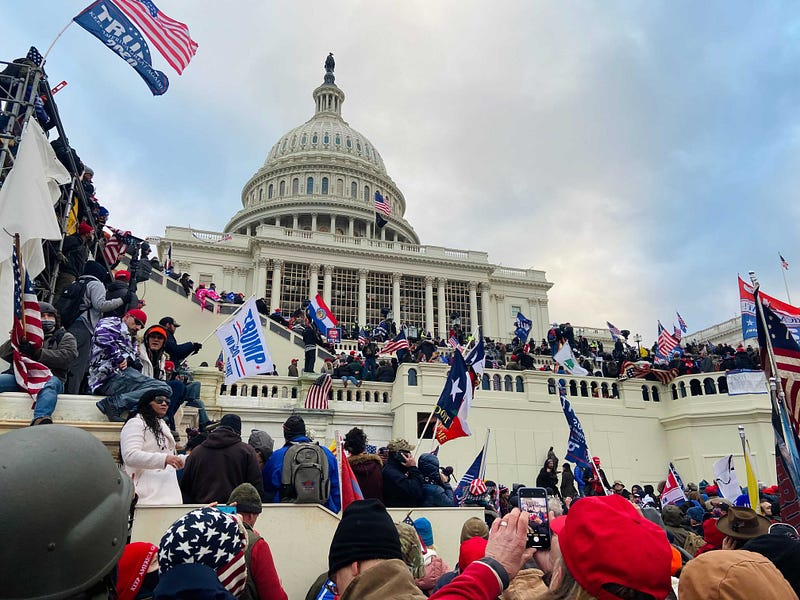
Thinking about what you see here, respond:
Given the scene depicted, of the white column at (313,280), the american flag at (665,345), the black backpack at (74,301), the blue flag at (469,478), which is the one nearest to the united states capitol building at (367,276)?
the white column at (313,280)

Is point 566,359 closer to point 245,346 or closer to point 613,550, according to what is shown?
point 245,346

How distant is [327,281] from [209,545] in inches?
1979

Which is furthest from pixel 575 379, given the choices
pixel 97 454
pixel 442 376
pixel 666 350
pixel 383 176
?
pixel 383 176

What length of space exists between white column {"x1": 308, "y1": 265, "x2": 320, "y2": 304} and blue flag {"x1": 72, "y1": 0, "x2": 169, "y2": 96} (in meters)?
40.3

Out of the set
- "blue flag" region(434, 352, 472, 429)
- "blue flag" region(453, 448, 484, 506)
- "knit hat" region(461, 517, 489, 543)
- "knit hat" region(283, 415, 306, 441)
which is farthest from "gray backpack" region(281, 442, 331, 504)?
"blue flag" region(453, 448, 484, 506)

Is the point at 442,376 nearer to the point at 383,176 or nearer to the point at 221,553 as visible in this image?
the point at 221,553

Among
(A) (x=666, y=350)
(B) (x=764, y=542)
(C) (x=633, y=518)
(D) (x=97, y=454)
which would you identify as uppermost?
(A) (x=666, y=350)

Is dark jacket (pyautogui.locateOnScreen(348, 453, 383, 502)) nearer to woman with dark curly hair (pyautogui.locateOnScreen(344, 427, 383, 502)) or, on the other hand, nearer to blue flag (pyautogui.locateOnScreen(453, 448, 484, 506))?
woman with dark curly hair (pyautogui.locateOnScreen(344, 427, 383, 502))

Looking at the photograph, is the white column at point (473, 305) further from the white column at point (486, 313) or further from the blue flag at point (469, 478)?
the blue flag at point (469, 478)

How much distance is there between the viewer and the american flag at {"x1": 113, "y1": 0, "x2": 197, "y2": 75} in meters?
10.8

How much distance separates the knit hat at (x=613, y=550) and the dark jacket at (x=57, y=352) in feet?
21.4

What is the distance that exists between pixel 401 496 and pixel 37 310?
4.48m

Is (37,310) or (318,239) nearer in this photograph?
(37,310)

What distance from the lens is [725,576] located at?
2.02m
